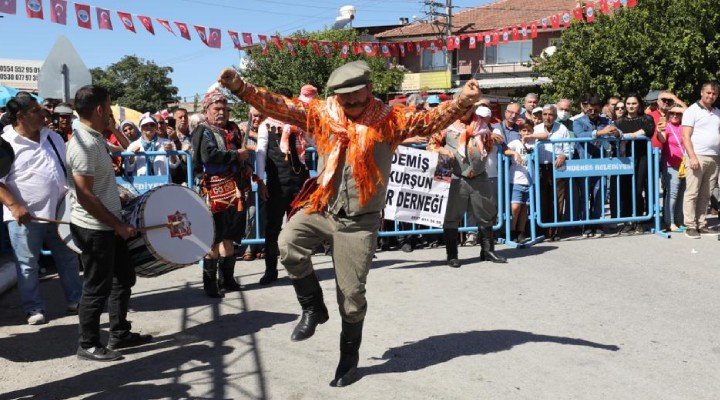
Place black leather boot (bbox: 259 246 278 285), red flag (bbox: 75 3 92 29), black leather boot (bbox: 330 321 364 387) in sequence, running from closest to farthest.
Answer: black leather boot (bbox: 330 321 364 387) → black leather boot (bbox: 259 246 278 285) → red flag (bbox: 75 3 92 29)

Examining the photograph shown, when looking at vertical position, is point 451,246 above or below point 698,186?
below

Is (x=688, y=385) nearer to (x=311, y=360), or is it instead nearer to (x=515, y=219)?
(x=311, y=360)

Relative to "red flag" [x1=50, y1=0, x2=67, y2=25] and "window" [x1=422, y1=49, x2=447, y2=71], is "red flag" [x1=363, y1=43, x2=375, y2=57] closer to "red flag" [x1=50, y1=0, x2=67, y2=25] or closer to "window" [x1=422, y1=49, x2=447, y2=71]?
"red flag" [x1=50, y1=0, x2=67, y2=25]

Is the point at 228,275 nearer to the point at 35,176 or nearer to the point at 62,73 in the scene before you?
the point at 35,176

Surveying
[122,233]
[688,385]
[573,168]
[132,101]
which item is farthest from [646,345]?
[132,101]

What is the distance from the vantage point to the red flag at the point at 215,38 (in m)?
14.7

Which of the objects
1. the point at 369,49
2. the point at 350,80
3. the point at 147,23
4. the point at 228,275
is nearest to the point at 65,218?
the point at 228,275

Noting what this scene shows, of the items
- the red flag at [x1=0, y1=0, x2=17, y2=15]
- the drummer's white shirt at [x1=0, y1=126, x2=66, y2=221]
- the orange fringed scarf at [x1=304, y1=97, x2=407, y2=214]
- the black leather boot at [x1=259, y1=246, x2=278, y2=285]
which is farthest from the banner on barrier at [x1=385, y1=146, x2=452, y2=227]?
the red flag at [x1=0, y1=0, x2=17, y2=15]

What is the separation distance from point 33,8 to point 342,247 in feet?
29.1

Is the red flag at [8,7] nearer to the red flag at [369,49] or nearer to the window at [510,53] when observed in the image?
the red flag at [369,49]

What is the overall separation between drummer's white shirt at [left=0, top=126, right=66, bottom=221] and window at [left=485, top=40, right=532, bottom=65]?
51.3m

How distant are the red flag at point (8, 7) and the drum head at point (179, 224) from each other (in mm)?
6742

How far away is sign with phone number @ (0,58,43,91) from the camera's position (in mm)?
28469

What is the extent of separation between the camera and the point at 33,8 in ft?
36.7
